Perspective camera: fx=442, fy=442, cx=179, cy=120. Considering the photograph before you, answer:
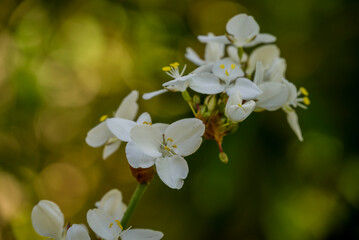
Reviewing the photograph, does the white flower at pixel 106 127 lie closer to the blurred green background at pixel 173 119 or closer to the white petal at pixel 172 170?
the white petal at pixel 172 170

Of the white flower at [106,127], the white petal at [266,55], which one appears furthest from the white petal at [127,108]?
the white petal at [266,55]

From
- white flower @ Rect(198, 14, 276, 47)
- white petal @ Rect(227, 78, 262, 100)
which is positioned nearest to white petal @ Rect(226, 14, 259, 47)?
white flower @ Rect(198, 14, 276, 47)

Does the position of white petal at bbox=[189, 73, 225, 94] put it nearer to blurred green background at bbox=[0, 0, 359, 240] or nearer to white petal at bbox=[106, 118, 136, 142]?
white petal at bbox=[106, 118, 136, 142]

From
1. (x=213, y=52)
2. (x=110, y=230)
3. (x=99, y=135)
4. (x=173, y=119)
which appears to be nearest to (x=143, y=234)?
(x=110, y=230)

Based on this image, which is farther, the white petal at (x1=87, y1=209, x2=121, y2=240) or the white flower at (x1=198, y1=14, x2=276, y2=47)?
the white flower at (x1=198, y1=14, x2=276, y2=47)

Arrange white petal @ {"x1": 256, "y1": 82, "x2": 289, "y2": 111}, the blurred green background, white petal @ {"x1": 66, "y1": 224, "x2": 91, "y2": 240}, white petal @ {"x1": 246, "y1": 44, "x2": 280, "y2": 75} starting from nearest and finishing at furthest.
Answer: white petal @ {"x1": 66, "y1": 224, "x2": 91, "y2": 240}
white petal @ {"x1": 256, "y1": 82, "x2": 289, "y2": 111}
white petal @ {"x1": 246, "y1": 44, "x2": 280, "y2": 75}
the blurred green background

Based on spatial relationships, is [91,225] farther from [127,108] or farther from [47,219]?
[127,108]

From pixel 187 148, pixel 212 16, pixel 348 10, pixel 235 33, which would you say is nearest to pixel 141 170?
pixel 187 148
